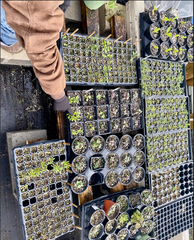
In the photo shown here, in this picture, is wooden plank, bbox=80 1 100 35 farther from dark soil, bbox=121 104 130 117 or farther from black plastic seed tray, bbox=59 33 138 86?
dark soil, bbox=121 104 130 117

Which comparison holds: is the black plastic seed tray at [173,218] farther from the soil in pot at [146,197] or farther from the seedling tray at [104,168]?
the seedling tray at [104,168]

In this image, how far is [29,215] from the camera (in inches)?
75.7

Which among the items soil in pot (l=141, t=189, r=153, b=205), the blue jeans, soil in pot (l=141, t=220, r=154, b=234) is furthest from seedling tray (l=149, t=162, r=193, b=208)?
the blue jeans

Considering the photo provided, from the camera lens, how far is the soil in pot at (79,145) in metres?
2.20

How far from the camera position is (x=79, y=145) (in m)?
2.21

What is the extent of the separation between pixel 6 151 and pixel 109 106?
1.58 metres

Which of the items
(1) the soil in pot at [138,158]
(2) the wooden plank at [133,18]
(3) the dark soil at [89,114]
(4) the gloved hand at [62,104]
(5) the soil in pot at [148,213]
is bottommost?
(5) the soil in pot at [148,213]

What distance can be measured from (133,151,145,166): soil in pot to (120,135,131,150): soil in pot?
0.65 feet

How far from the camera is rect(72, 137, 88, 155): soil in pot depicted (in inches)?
86.7

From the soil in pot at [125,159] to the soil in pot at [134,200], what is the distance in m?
0.48

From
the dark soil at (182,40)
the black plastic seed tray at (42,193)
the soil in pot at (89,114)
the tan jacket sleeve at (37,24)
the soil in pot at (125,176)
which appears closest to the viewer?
the tan jacket sleeve at (37,24)

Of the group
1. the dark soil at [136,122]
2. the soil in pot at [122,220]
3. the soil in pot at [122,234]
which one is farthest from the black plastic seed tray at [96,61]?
the soil in pot at [122,234]

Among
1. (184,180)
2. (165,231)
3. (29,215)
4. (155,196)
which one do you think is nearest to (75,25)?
(29,215)

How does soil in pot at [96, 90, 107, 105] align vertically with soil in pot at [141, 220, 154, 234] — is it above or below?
above
